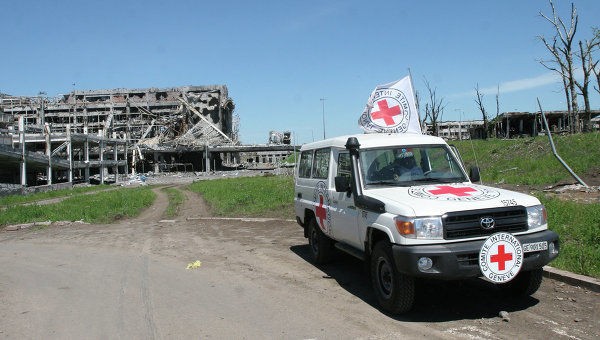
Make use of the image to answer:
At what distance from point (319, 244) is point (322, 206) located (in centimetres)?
83

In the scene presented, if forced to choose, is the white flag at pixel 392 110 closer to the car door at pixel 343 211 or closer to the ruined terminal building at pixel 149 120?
the car door at pixel 343 211

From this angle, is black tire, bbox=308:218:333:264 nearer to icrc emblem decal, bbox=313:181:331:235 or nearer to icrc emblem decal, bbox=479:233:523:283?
icrc emblem decal, bbox=313:181:331:235

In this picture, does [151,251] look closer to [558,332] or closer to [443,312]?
Answer: [443,312]

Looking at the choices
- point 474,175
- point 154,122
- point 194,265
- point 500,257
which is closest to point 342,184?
point 474,175

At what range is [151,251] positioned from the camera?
37.7ft

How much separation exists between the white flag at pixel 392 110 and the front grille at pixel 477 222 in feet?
13.4

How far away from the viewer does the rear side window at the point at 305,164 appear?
9.39m

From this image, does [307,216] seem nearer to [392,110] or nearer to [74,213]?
[392,110]

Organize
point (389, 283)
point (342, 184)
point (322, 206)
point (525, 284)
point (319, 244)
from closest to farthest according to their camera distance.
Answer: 1. point (389, 283)
2. point (525, 284)
3. point (342, 184)
4. point (322, 206)
5. point (319, 244)

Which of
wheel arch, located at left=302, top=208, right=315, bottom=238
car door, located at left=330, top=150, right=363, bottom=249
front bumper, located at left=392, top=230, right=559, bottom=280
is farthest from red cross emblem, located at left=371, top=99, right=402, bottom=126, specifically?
front bumper, located at left=392, top=230, right=559, bottom=280

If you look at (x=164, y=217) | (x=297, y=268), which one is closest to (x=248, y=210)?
(x=164, y=217)

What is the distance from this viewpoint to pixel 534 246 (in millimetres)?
5711

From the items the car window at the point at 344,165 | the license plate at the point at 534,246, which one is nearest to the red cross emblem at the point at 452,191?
the license plate at the point at 534,246

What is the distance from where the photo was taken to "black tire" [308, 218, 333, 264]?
8.72 meters
